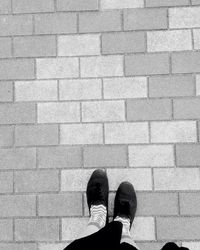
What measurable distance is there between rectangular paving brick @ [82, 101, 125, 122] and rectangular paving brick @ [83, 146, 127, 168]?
201 mm

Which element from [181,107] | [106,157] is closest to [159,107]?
[181,107]

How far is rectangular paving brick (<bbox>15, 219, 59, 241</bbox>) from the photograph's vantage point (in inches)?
114

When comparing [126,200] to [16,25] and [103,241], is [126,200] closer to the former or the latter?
[103,241]

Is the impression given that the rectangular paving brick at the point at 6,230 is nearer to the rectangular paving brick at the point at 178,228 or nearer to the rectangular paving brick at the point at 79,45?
the rectangular paving brick at the point at 178,228

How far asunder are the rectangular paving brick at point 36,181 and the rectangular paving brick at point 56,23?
99 cm

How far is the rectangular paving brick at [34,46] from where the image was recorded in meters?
2.95

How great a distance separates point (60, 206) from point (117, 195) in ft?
1.32

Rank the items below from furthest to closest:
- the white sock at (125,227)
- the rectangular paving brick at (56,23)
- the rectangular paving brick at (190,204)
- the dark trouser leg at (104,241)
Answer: the rectangular paving brick at (56,23) → the rectangular paving brick at (190,204) → the white sock at (125,227) → the dark trouser leg at (104,241)

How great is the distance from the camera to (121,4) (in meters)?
2.94

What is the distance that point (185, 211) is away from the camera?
9.34 ft

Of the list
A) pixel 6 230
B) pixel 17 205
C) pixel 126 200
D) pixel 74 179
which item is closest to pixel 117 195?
pixel 126 200

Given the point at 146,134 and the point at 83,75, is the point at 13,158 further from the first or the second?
the point at 146,134

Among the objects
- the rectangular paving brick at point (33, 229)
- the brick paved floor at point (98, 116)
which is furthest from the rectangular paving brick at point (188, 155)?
the rectangular paving brick at point (33, 229)

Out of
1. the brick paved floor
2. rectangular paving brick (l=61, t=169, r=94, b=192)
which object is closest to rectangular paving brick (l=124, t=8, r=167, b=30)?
the brick paved floor
